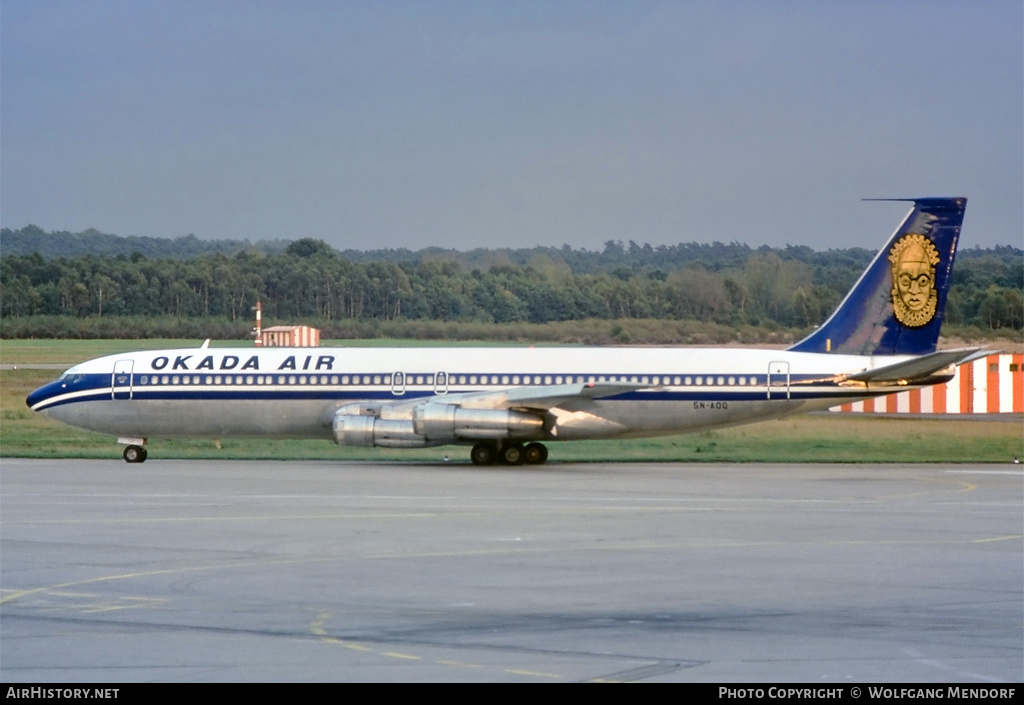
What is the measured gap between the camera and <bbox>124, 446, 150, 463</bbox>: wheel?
128 feet

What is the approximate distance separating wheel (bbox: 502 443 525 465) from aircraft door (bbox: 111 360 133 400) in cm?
1069

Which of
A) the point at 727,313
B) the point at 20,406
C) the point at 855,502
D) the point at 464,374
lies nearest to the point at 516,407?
the point at 464,374

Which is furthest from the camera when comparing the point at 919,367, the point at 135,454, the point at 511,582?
the point at 135,454

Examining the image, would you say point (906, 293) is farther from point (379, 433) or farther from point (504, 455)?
point (379, 433)

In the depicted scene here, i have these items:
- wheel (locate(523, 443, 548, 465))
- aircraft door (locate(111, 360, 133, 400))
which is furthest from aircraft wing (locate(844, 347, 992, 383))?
aircraft door (locate(111, 360, 133, 400))

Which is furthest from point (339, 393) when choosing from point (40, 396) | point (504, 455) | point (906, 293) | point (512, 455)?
point (906, 293)

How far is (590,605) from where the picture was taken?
1512 cm

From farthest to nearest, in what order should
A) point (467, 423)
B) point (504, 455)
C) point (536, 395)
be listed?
point (504, 455)
point (536, 395)
point (467, 423)

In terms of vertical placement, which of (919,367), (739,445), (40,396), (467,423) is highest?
(919,367)

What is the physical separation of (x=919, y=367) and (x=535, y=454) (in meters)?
10.5

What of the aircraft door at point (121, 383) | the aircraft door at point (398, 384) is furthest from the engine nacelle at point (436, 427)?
the aircraft door at point (121, 383)

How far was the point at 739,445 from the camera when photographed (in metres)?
45.7

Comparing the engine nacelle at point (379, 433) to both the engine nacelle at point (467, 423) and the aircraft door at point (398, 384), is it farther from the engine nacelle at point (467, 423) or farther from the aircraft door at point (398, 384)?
the aircraft door at point (398, 384)

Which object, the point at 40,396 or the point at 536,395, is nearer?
the point at 536,395
